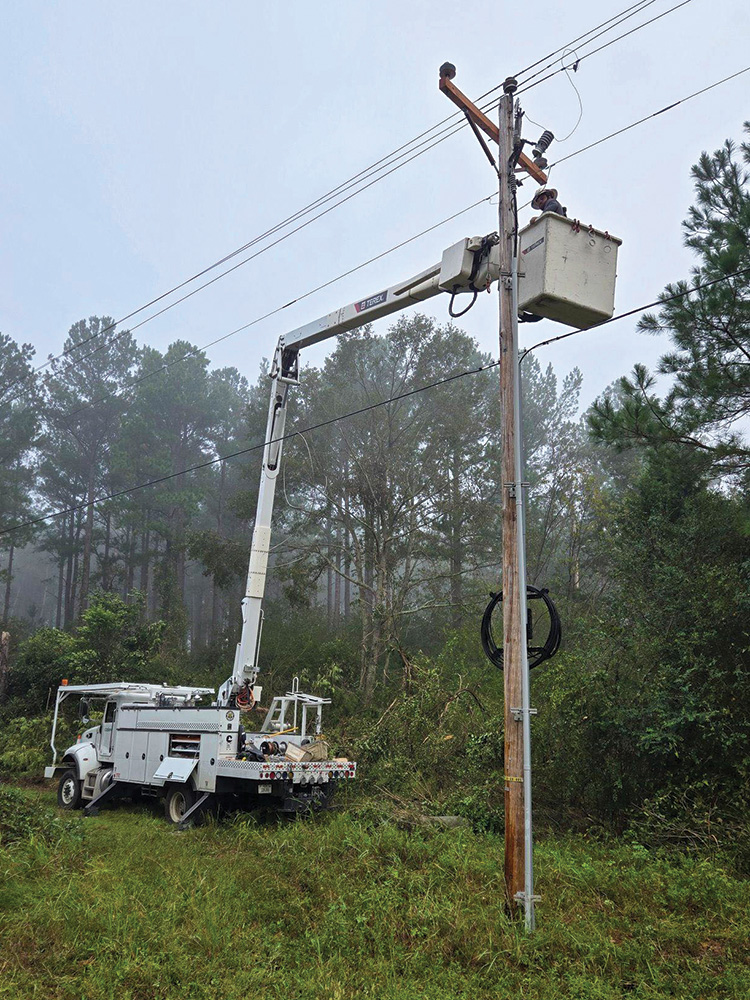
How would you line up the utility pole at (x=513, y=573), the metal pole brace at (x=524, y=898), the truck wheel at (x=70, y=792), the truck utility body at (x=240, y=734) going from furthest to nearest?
1. the truck wheel at (x=70, y=792)
2. the truck utility body at (x=240, y=734)
3. the utility pole at (x=513, y=573)
4. the metal pole brace at (x=524, y=898)

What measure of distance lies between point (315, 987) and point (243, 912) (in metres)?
1.90

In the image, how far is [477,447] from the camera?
28922mm

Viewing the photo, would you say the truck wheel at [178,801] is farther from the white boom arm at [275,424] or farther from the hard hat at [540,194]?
the hard hat at [540,194]

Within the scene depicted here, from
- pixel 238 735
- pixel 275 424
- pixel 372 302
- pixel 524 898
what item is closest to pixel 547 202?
pixel 372 302

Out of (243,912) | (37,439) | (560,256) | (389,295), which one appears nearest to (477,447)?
(389,295)

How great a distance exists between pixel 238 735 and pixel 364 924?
5.88 metres

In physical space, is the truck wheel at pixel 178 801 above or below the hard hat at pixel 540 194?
below

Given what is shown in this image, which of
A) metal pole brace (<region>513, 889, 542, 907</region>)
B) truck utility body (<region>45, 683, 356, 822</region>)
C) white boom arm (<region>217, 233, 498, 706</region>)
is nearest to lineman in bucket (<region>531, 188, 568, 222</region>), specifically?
white boom arm (<region>217, 233, 498, 706</region>)

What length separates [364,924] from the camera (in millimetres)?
7262

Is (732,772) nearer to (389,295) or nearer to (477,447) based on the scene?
(389,295)

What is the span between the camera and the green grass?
20.3ft

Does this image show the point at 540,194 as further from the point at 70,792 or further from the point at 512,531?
the point at 70,792

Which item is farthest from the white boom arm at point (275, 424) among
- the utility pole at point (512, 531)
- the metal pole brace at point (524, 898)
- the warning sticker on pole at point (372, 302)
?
the metal pole brace at point (524, 898)

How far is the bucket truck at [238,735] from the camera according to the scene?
1233 cm
